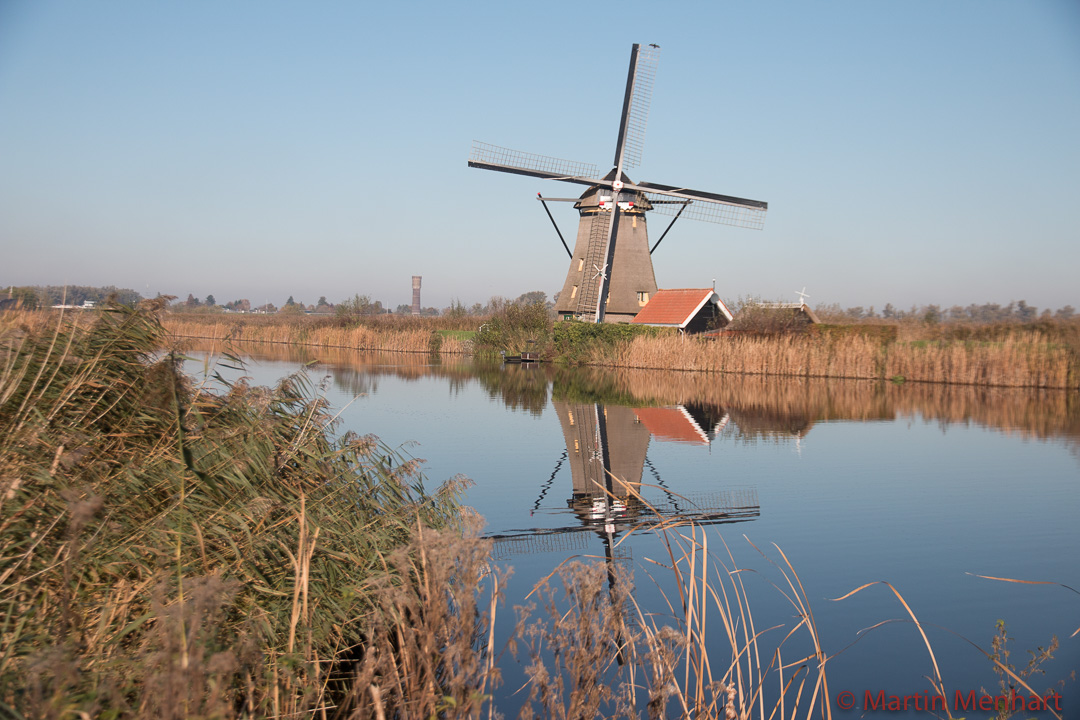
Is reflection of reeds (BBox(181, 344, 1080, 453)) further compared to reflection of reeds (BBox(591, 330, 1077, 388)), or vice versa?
reflection of reeds (BBox(591, 330, 1077, 388))

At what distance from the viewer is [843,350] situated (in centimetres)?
1964

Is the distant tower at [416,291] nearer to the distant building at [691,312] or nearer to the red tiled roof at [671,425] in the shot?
the distant building at [691,312]

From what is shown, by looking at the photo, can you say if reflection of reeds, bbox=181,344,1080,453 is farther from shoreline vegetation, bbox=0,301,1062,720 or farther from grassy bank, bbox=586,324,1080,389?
shoreline vegetation, bbox=0,301,1062,720

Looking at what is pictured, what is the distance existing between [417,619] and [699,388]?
16.0 meters

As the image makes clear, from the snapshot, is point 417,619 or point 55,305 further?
point 55,305

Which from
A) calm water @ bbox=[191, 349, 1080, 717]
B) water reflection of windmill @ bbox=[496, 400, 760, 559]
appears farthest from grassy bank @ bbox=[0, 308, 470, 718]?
water reflection of windmill @ bbox=[496, 400, 760, 559]

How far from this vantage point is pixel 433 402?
13.7 metres

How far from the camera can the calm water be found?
13.7 feet

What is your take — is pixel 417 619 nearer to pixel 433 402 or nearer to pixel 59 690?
pixel 59 690

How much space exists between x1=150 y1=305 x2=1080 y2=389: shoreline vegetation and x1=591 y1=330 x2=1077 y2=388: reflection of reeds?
24 mm

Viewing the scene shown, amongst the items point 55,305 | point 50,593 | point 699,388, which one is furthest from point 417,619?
point 699,388

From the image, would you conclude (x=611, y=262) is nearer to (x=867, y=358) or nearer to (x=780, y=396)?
(x=867, y=358)

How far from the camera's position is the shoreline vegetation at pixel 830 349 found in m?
17.3

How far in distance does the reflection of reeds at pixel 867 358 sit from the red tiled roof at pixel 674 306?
4.42 feet
